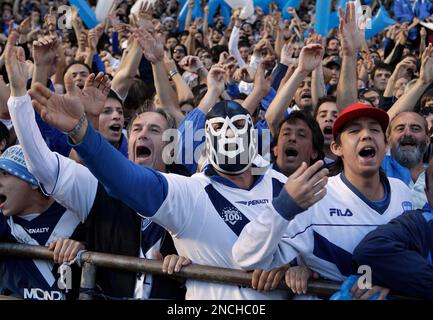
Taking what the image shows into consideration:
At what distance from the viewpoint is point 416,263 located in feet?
9.05

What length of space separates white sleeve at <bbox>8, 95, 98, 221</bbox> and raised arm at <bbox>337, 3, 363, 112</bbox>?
7.76ft

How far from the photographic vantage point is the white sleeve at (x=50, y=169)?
3.35 m

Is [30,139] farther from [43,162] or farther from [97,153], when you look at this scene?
[97,153]

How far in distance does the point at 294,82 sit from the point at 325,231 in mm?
2313

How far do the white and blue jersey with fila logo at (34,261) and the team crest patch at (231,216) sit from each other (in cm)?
89

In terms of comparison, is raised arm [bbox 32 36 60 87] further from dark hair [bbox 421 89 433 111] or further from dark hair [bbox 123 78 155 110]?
dark hair [bbox 421 89 433 111]

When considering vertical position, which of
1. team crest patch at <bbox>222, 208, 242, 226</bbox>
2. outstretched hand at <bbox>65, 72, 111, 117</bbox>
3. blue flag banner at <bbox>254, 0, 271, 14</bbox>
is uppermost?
blue flag banner at <bbox>254, 0, 271, 14</bbox>

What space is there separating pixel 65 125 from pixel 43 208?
1.10 meters

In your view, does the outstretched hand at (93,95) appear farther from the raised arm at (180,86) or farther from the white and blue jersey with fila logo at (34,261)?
the raised arm at (180,86)

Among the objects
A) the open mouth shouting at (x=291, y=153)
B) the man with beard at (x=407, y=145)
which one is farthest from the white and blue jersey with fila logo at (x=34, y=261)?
the man with beard at (x=407, y=145)

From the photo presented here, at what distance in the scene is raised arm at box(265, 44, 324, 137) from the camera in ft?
17.4

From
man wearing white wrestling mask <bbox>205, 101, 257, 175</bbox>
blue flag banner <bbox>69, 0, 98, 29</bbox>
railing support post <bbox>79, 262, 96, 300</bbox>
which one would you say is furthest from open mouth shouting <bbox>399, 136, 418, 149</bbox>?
blue flag banner <bbox>69, 0, 98, 29</bbox>

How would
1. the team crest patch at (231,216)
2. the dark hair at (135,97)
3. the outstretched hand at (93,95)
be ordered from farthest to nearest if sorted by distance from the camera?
the dark hair at (135,97), the outstretched hand at (93,95), the team crest patch at (231,216)

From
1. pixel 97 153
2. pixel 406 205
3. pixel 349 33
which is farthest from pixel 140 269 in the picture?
pixel 349 33
